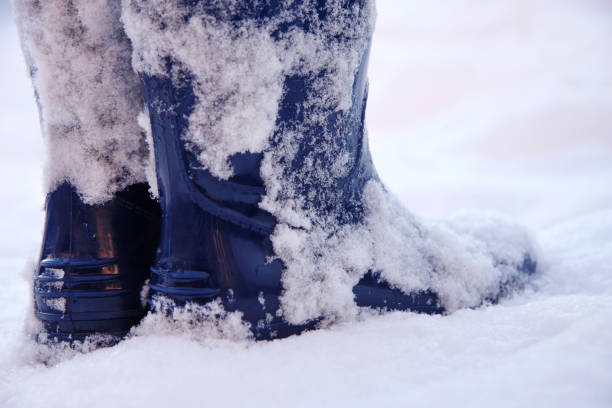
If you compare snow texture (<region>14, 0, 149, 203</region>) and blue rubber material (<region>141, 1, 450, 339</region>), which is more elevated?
snow texture (<region>14, 0, 149, 203</region>)

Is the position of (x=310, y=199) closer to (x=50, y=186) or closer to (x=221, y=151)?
(x=221, y=151)

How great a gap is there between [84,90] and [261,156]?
234 mm

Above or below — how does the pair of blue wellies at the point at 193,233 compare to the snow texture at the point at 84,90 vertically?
below

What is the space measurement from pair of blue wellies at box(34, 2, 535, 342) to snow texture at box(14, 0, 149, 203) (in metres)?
0.04

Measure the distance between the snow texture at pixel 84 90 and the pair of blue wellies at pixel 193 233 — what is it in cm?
4

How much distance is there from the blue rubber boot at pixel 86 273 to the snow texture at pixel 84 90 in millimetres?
23

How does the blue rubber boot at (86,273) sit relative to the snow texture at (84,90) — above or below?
below

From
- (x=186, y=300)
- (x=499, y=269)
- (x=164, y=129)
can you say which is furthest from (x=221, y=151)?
(x=499, y=269)

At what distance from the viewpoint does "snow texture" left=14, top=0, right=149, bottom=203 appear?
1.80 feet

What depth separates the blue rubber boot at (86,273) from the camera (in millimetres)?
558

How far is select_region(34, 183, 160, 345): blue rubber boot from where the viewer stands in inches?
22.0

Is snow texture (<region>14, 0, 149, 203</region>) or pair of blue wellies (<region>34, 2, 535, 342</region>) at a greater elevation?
snow texture (<region>14, 0, 149, 203</region>)

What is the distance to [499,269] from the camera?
0.76 metres

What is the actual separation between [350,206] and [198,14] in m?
0.29
